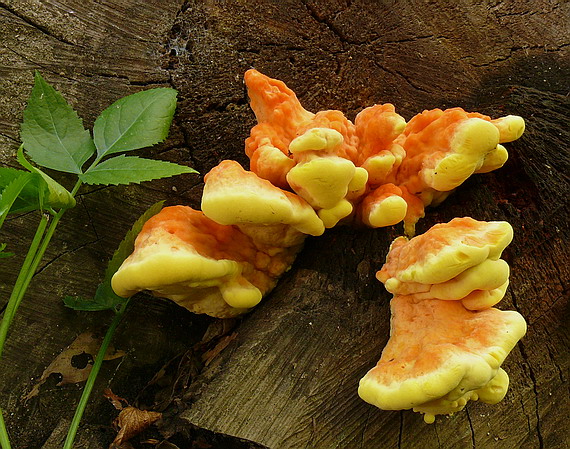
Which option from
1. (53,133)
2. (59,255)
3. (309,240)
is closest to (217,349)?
(309,240)

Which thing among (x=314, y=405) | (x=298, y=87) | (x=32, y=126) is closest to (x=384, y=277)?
(x=314, y=405)

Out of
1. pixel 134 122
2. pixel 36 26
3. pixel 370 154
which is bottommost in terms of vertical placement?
pixel 370 154

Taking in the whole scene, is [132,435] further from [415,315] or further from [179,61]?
[179,61]

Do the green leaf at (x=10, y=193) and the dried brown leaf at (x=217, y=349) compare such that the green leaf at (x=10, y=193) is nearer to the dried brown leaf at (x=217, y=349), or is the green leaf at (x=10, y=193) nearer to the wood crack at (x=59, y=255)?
the wood crack at (x=59, y=255)

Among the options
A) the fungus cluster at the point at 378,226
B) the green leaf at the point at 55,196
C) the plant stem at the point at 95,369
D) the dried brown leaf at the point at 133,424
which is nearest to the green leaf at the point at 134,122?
the green leaf at the point at 55,196

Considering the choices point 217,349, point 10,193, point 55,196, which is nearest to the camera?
point 10,193

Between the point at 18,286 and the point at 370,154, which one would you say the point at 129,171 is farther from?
the point at 370,154
